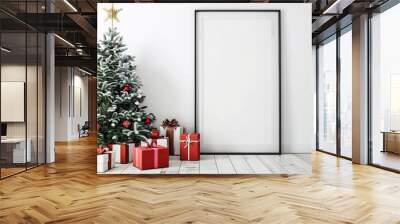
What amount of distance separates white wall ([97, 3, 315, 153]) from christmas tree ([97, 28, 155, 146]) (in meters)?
0.46

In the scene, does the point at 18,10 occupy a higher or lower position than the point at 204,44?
higher

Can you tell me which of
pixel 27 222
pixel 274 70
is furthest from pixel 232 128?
pixel 27 222

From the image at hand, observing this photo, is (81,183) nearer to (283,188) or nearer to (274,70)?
(283,188)

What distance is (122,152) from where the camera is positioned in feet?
19.6

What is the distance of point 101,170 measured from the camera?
18.1ft

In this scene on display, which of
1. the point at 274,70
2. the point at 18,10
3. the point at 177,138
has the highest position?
the point at 18,10

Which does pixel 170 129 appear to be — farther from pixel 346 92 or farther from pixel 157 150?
pixel 346 92

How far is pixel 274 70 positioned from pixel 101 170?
11.3 feet

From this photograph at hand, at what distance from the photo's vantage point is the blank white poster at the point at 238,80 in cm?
645

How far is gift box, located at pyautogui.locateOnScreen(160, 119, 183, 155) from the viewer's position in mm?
6277

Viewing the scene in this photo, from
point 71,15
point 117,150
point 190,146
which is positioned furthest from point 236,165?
point 71,15

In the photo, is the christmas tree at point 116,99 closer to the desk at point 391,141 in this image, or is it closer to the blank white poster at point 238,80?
the blank white poster at point 238,80

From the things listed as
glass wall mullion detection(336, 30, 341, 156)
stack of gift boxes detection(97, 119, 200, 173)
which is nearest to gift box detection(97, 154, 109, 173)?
stack of gift boxes detection(97, 119, 200, 173)

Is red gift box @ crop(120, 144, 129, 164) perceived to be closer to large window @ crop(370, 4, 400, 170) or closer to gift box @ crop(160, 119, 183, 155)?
gift box @ crop(160, 119, 183, 155)
